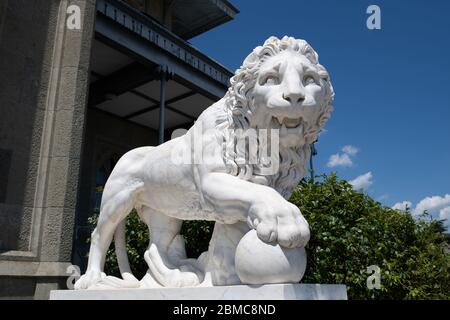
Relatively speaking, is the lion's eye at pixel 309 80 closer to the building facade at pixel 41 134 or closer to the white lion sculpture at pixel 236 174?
the white lion sculpture at pixel 236 174

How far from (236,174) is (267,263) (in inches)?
23.7

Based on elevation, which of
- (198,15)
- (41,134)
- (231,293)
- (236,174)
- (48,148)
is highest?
(198,15)

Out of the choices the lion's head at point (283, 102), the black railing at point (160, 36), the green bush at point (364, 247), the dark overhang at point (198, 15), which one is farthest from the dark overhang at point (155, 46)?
the lion's head at point (283, 102)

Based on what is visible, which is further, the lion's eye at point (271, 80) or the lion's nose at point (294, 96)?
the lion's eye at point (271, 80)

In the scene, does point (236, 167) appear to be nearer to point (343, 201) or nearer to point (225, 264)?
point (225, 264)

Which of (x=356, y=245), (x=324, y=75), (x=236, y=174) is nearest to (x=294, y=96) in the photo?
(x=324, y=75)

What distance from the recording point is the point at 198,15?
15.1 m

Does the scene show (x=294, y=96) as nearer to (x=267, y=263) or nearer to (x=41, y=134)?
(x=267, y=263)

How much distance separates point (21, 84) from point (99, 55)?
5483mm

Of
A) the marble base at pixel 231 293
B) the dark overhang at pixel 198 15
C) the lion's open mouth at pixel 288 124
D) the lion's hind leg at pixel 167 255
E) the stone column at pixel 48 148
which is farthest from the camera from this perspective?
the dark overhang at pixel 198 15

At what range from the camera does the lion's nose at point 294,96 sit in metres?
2.18

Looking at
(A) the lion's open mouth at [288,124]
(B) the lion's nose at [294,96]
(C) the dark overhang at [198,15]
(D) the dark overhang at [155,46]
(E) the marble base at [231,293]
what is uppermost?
(C) the dark overhang at [198,15]

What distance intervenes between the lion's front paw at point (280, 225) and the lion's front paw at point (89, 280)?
1303 mm
